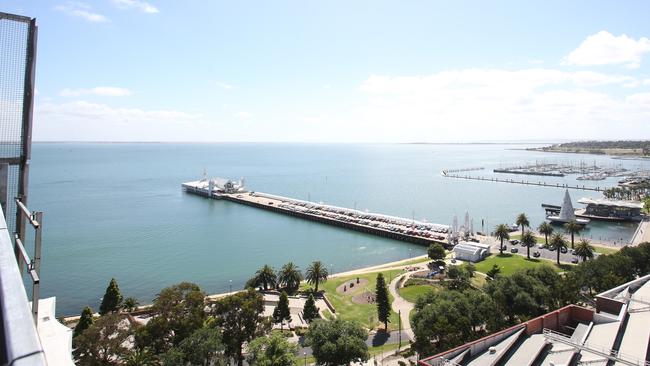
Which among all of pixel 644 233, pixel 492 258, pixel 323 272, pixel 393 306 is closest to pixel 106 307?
pixel 323 272

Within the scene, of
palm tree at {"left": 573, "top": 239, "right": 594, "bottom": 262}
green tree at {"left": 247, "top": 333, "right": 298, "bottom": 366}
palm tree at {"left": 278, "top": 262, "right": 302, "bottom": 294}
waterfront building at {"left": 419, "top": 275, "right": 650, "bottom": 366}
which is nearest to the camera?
waterfront building at {"left": 419, "top": 275, "right": 650, "bottom": 366}

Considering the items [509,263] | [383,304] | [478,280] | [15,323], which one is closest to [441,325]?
[383,304]

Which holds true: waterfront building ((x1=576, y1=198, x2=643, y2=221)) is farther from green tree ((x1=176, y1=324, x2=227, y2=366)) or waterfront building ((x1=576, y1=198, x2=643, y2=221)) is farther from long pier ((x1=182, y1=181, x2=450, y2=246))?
green tree ((x1=176, y1=324, x2=227, y2=366))

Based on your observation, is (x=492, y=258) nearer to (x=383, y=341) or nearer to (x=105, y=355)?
(x=383, y=341)

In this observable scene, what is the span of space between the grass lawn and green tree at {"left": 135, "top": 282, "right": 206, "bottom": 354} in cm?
1191

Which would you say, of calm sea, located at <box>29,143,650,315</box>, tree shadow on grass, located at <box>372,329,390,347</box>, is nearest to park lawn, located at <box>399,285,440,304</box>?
tree shadow on grass, located at <box>372,329,390,347</box>

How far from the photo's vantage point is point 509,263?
46.7 meters

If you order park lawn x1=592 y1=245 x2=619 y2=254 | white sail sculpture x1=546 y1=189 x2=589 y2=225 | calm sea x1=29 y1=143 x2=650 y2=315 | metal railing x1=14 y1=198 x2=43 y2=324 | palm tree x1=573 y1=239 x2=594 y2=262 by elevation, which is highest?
metal railing x1=14 y1=198 x2=43 y2=324

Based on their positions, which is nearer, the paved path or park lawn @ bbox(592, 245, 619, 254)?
the paved path

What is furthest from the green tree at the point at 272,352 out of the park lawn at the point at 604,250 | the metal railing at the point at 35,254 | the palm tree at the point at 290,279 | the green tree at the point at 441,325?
the park lawn at the point at 604,250

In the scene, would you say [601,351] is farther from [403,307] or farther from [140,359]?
[140,359]

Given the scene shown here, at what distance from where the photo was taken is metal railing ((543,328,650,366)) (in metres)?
17.3

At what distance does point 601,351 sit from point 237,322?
61.5ft

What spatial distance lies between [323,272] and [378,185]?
93.1m
